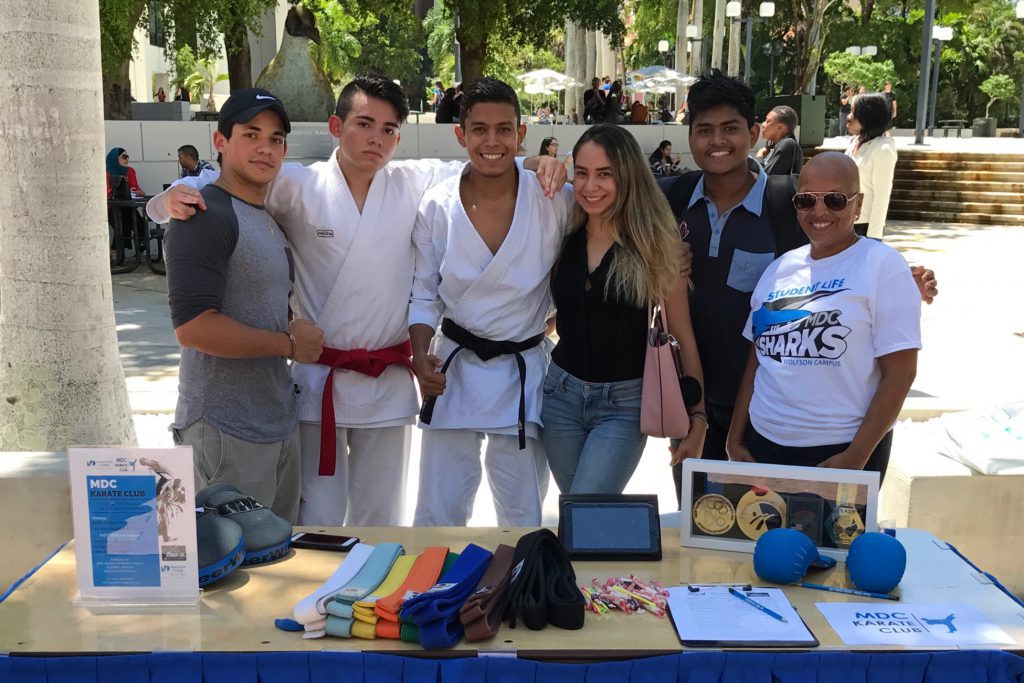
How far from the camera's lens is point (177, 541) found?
7.76ft

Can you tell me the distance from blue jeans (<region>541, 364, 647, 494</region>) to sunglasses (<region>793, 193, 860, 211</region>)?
2.47 ft

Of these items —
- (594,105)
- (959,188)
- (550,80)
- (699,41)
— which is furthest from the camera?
(699,41)

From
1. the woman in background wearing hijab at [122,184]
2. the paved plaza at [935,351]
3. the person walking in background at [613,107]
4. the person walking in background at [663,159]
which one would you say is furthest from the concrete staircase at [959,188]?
the woman in background wearing hijab at [122,184]

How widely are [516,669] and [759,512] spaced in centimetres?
84

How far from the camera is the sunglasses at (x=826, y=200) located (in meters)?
2.82

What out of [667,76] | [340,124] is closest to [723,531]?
[340,124]

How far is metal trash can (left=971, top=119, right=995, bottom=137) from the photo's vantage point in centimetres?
3478

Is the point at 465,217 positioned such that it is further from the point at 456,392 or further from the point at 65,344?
the point at 65,344

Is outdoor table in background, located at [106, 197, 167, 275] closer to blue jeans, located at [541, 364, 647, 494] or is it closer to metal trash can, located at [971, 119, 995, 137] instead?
blue jeans, located at [541, 364, 647, 494]

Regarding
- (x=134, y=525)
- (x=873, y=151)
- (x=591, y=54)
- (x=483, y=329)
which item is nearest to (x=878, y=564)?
(x=483, y=329)

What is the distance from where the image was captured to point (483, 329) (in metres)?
3.44

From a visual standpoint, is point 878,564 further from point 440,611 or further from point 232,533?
point 232,533

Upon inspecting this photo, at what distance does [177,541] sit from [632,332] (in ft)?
5.01

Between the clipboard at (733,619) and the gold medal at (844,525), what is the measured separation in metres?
0.26
